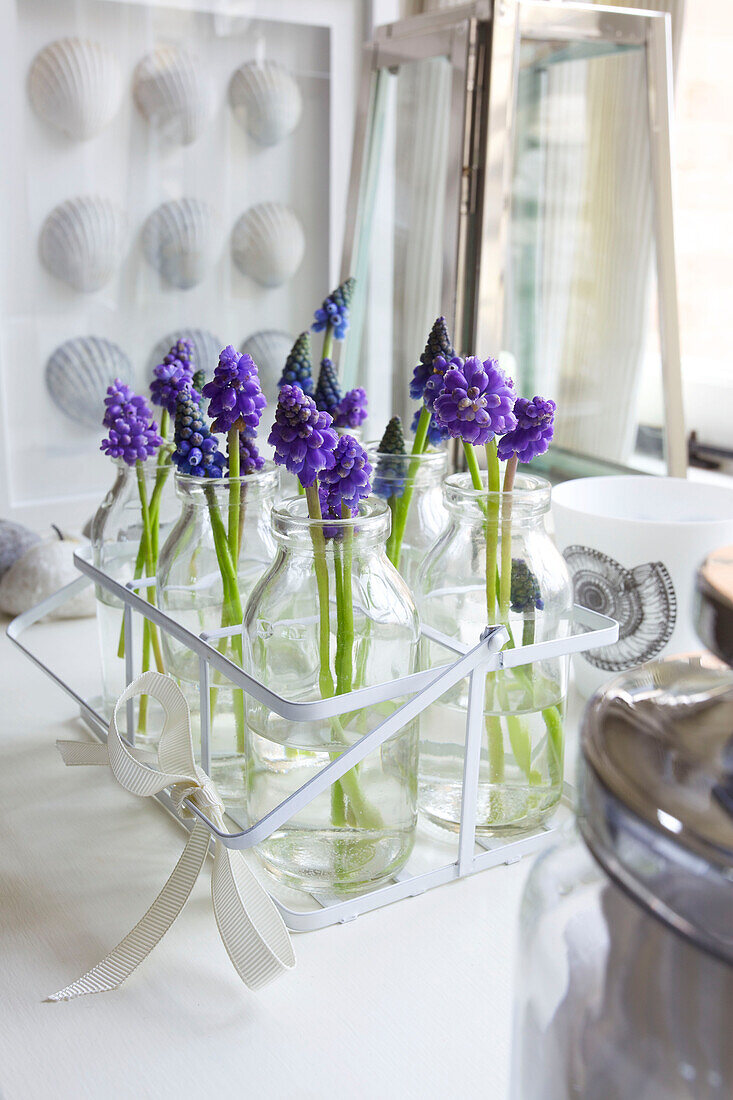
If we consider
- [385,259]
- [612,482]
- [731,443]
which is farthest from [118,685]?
[731,443]

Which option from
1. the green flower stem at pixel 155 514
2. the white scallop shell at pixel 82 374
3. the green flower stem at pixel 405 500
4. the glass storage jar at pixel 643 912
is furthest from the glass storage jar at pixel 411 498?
the white scallop shell at pixel 82 374

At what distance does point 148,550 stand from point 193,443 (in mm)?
117

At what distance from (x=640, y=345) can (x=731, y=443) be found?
296 millimetres

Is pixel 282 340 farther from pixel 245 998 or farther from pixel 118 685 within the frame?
pixel 245 998

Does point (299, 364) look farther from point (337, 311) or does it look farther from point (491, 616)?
point (491, 616)

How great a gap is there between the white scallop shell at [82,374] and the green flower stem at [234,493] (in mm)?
714

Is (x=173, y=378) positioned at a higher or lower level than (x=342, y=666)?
higher

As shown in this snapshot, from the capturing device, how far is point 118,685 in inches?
21.9

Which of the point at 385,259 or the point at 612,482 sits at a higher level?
the point at 385,259

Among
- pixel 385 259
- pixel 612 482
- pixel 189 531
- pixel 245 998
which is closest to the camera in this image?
pixel 245 998

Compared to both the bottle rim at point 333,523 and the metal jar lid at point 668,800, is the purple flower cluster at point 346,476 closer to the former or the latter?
the bottle rim at point 333,523

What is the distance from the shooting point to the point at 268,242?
47.0 inches

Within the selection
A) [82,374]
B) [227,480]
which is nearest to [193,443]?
[227,480]

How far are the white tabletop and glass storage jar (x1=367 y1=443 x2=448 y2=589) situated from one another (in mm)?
164
